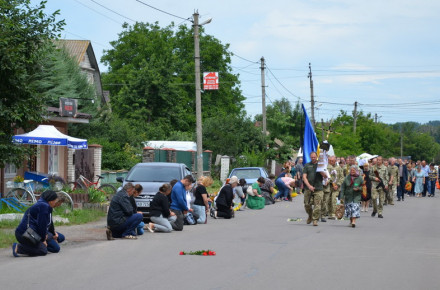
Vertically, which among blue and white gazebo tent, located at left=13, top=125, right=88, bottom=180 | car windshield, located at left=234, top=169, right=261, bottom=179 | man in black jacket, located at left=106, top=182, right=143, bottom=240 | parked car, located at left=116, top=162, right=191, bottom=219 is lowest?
man in black jacket, located at left=106, top=182, right=143, bottom=240

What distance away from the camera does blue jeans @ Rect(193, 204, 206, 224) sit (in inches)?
782

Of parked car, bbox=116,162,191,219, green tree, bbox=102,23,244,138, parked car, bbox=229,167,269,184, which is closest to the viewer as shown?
parked car, bbox=116,162,191,219

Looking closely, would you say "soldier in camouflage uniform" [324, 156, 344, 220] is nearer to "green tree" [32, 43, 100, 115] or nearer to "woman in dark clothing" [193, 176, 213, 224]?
"woman in dark clothing" [193, 176, 213, 224]

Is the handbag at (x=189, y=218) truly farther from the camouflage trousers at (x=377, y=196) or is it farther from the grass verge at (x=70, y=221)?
the camouflage trousers at (x=377, y=196)

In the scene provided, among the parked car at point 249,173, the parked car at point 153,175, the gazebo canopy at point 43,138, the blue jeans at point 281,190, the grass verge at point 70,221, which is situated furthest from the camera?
the blue jeans at point 281,190

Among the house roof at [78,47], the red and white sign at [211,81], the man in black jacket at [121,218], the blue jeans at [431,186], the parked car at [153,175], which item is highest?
the house roof at [78,47]

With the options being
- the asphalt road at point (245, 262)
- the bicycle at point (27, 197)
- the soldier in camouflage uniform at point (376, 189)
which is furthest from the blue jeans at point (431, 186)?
the bicycle at point (27, 197)

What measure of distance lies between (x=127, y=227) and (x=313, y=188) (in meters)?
5.70

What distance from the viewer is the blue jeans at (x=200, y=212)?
19875 millimetres

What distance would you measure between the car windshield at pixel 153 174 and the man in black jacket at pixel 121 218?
17.2 ft

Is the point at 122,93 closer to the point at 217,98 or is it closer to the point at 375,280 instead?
the point at 217,98

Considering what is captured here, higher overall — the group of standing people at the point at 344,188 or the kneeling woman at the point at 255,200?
the group of standing people at the point at 344,188

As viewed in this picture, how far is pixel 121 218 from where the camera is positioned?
1521cm

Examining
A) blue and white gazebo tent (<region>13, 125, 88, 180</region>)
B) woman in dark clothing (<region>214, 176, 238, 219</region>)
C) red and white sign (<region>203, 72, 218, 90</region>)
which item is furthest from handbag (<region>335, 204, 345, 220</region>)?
red and white sign (<region>203, 72, 218, 90</region>)
